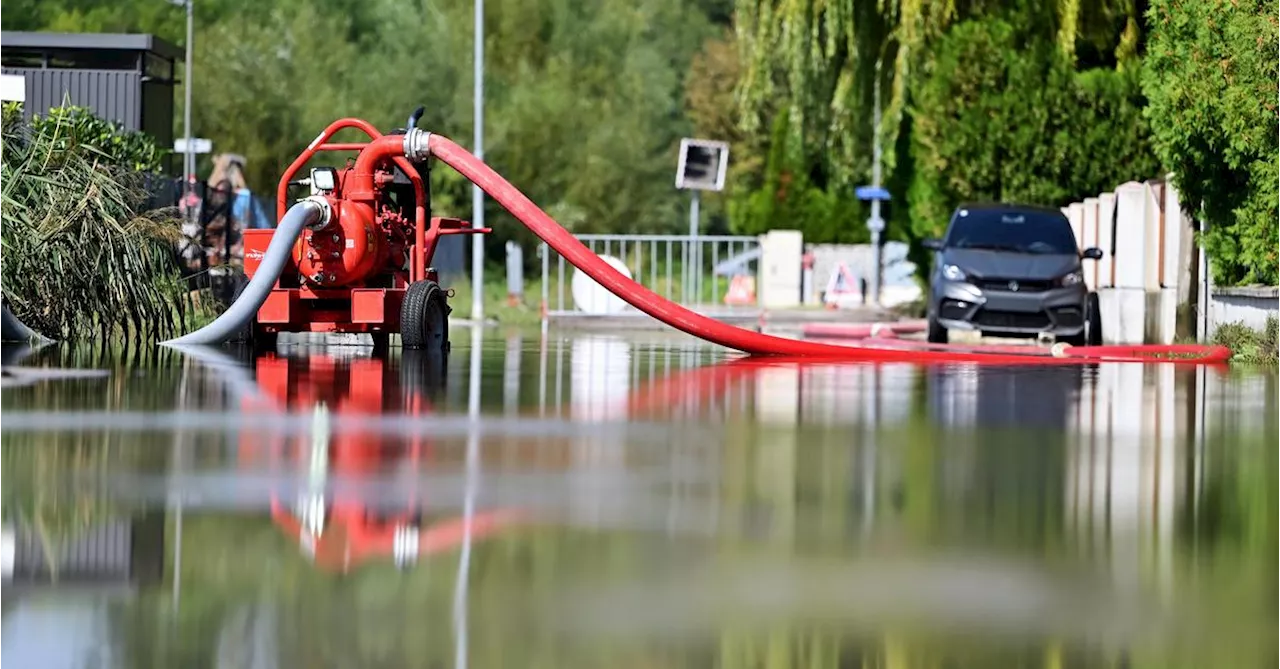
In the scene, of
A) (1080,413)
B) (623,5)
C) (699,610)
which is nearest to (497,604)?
(699,610)

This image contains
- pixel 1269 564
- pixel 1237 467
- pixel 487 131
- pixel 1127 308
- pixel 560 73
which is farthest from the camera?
pixel 560 73

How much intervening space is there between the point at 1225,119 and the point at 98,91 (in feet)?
75.3

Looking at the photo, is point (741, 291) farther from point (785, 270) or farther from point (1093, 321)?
point (1093, 321)

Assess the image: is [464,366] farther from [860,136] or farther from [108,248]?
[860,136]

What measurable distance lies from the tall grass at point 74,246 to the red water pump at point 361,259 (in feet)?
3.13

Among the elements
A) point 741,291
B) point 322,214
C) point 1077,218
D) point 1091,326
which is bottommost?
point 1091,326

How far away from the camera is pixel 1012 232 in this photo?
94.6ft

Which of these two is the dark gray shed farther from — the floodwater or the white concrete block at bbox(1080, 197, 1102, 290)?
the floodwater

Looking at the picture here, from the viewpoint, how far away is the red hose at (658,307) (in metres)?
21.1

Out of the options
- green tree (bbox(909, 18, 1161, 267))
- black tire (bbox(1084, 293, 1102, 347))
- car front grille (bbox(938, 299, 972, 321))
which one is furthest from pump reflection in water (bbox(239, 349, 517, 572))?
green tree (bbox(909, 18, 1161, 267))

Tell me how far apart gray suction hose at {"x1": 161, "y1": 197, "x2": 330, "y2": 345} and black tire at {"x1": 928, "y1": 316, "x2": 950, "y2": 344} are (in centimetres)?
965

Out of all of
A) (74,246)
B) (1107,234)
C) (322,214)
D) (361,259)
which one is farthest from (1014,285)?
(74,246)

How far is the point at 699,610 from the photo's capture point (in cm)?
655

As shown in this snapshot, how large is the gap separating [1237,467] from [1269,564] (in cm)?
323
